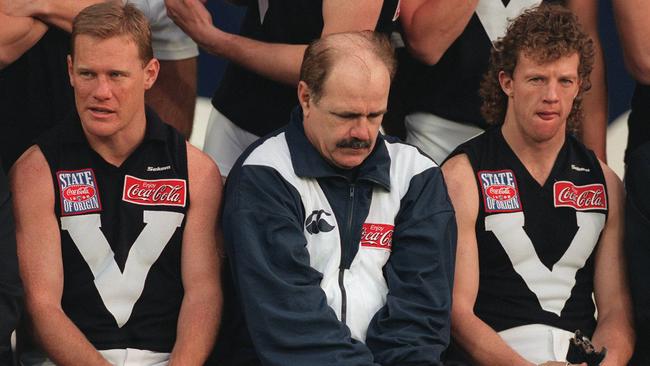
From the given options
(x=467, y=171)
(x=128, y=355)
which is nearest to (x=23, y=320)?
Answer: (x=128, y=355)

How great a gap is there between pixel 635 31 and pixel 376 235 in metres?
1.29

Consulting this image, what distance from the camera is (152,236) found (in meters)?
4.57

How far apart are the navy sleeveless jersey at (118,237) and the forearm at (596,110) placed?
1.66 meters

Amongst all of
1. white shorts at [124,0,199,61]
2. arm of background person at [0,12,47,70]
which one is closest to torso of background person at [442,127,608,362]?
white shorts at [124,0,199,61]

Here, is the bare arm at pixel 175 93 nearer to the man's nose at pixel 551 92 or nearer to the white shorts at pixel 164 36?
the white shorts at pixel 164 36

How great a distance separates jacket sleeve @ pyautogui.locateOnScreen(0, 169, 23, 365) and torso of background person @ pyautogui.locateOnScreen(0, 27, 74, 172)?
0.51 meters

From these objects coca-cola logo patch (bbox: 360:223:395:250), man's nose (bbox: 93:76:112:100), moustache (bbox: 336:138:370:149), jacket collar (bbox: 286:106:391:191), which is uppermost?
man's nose (bbox: 93:76:112:100)

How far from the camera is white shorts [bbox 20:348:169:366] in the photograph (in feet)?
14.8

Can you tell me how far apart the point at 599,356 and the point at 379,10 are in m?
1.39

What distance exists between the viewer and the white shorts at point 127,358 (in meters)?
4.51

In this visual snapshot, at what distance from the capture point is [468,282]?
4723mm

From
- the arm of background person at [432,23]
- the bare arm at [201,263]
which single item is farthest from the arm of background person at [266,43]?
the bare arm at [201,263]

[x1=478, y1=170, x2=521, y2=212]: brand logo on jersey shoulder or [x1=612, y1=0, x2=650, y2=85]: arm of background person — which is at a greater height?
[x1=612, y1=0, x2=650, y2=85]: arm of background person

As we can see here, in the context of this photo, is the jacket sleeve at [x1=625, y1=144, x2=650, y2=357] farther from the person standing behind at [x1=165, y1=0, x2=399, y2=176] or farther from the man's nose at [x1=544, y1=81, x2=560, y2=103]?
the person standing behind at [x1=165, y1=0, x2=399, y2=176]
